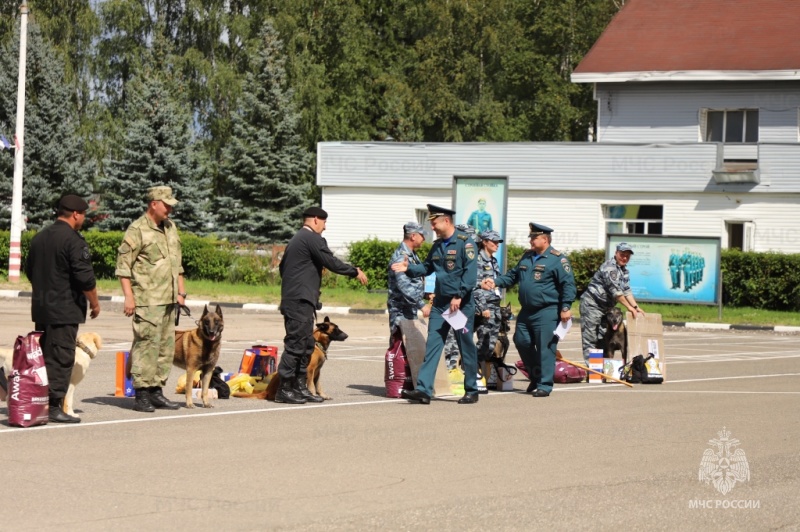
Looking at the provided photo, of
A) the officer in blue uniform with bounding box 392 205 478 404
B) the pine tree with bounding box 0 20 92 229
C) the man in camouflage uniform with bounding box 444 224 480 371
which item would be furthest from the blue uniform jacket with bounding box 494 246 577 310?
the pine tree with bounding box 0 20 92 229

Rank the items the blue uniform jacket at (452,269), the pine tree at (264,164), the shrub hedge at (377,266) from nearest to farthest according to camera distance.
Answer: the blue uniform jacket at (452,269)
the shrub hedge at (377,266)
the pine tree at (264,164)

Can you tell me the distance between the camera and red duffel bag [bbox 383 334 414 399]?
14.1 metres

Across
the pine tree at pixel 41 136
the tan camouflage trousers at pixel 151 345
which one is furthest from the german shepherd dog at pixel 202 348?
the pine tree at pixel 41 136

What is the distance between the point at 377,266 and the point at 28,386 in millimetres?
25508

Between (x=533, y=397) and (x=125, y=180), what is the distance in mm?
33197

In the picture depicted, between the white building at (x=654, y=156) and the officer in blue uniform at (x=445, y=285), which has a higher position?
the white building at (x=654, y=156)

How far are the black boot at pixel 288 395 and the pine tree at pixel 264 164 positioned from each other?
33.9 m

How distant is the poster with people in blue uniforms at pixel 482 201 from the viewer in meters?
30.9

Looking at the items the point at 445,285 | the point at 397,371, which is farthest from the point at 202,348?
the point at 445,285

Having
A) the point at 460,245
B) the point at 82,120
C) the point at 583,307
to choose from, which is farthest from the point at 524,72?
the point at 460,245

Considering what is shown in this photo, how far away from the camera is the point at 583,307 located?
687 inches

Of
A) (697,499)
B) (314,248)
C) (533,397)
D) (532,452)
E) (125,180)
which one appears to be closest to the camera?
(697,499)

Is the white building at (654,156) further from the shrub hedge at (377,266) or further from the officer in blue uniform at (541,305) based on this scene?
the officer in blue uniform at (541,305)

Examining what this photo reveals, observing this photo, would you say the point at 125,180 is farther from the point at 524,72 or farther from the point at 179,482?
the point at 179,482
